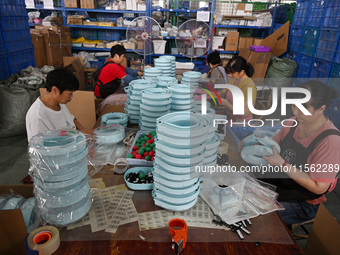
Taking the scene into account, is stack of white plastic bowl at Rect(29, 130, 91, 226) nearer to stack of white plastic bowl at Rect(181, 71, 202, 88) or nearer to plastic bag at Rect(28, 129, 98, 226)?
plastic bag at Rect(28, 129, 98, 226)

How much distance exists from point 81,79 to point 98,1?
2.24m

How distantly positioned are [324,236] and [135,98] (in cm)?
180

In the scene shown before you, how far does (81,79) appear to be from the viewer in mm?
5254

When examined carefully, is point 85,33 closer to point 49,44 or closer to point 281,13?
point 49,44

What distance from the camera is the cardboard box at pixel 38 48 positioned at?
196 inches

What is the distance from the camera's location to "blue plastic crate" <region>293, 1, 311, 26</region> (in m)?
4.90

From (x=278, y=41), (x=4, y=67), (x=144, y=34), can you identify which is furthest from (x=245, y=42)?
(x=4, y=67)

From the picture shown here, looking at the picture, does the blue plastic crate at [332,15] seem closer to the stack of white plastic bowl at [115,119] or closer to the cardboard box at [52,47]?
the stack of white plastic bowl at [115,119]

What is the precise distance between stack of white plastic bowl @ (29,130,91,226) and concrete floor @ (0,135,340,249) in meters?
1.98

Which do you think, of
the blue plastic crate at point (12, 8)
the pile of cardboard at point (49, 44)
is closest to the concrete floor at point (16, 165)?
the blue plastic crate at point (12, 8)

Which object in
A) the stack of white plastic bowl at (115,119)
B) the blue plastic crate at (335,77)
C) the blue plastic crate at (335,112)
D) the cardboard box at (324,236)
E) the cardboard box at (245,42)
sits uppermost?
the cardboard box at (245,42)

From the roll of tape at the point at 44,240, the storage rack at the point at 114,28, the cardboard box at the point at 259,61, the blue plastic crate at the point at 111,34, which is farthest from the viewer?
the blue plastic crate at the point at 111,34

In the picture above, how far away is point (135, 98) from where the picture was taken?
234cm

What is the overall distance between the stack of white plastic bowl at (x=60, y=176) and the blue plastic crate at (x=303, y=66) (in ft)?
16.1
